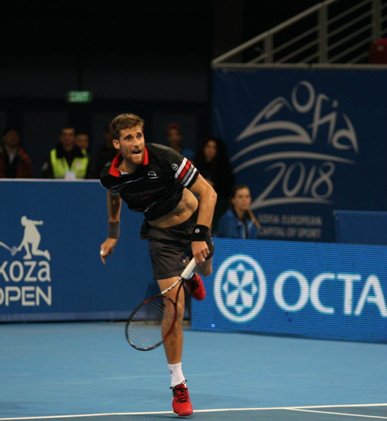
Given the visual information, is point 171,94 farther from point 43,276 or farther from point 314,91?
point 43,276

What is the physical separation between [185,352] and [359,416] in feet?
10.9

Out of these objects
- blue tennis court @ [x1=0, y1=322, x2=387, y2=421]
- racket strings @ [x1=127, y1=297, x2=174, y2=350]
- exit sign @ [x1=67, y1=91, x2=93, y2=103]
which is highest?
exit sign @ [x1=67, y1=91, x2=93, y2=103]

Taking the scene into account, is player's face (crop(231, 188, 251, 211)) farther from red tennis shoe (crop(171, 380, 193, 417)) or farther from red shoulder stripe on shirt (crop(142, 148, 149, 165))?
red tennis shoe (crop(171, 380, 193, 417))

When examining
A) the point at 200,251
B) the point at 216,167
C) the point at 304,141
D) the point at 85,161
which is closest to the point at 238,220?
the point at 216,167

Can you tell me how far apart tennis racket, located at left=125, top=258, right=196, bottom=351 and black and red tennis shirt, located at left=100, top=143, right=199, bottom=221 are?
0.57 m

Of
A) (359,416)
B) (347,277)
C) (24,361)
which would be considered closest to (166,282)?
(359,416)

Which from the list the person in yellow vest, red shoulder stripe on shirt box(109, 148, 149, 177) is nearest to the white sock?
red shoulder stripe on shirt box(109, 148, 149, 177)

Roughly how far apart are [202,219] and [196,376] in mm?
2142

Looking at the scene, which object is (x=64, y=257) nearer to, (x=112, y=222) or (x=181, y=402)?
(x=112, y=222)

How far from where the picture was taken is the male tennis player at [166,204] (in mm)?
7434

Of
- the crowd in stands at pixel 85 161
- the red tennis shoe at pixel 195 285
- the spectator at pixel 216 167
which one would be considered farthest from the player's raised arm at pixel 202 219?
the spectator at pixel 216 167

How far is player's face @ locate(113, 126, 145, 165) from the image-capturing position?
7.43m

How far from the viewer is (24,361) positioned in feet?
32.6

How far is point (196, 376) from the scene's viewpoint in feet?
30.2
